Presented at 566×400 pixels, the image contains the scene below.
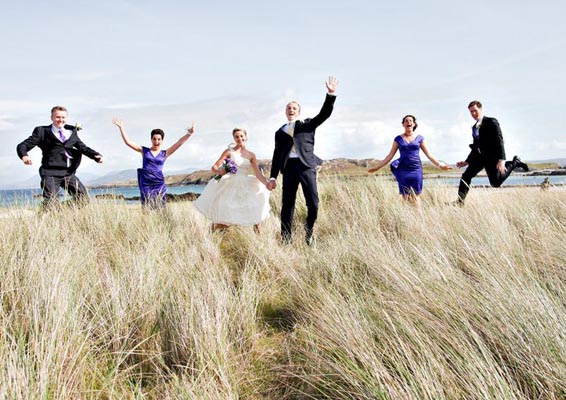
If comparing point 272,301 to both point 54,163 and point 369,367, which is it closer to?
point 369,367

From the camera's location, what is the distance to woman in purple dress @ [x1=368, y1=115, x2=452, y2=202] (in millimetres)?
7618

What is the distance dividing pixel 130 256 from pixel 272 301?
1596 mm

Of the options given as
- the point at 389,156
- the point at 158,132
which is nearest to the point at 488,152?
the point at 389,156

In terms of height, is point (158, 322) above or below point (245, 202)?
below

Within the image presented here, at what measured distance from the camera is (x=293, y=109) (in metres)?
6.16

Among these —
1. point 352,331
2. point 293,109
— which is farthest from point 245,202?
point 352,331

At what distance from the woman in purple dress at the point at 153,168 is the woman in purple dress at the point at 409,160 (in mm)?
4095

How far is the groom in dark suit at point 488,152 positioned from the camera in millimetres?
7414

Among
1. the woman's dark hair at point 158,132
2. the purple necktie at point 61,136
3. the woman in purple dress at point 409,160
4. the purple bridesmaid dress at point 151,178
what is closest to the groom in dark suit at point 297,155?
the woman in purple dress at point 409,160

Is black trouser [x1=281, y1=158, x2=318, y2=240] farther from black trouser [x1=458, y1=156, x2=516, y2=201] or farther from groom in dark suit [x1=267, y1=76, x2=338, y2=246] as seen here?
black trouser [x1=458, y1=156, x2=516, y2=201]

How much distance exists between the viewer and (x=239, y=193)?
695 centimetres

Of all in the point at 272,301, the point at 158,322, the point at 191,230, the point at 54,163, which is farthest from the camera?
the point at 54,163

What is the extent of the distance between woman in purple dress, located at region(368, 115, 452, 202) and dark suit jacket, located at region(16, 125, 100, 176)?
566cm

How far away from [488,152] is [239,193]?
14.9ft
